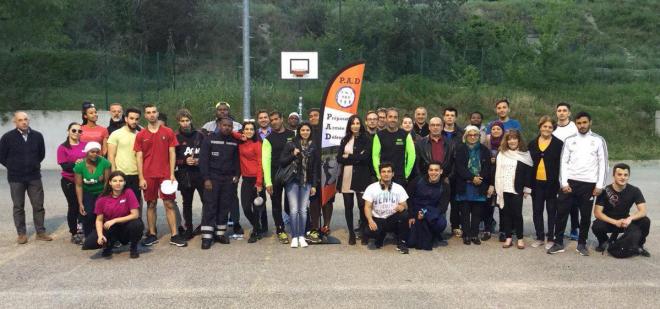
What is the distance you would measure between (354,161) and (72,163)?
3.59m

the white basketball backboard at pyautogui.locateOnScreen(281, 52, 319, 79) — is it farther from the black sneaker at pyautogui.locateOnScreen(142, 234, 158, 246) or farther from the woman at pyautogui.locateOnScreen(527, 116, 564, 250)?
the woman at pyautogui.locateOnScreen(527, 116, 564, 250)

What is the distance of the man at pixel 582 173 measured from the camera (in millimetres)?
7242

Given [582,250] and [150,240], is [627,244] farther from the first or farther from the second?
[150,240]

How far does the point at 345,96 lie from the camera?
26.6 ft

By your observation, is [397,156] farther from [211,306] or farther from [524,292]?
[211,306]

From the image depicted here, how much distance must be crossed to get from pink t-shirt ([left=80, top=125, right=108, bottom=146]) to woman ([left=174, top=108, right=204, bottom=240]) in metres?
0.95

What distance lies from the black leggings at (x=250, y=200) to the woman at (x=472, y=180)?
2.66 metres

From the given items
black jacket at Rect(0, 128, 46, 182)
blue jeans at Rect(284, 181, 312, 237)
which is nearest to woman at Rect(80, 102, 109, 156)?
black jacket at Rect(0, 128, 46, 182)

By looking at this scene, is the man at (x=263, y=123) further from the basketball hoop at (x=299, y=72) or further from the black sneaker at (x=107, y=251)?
the basketball hoop at (x=299, y=72)

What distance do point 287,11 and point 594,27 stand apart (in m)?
19.4

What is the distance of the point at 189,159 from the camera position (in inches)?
308

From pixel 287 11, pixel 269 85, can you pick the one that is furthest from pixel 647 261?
pixel 287 11

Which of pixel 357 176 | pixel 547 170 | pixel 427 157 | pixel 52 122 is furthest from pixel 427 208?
pixel 52 122

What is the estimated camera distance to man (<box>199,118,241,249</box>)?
761cm
